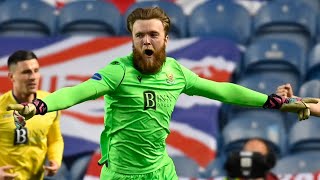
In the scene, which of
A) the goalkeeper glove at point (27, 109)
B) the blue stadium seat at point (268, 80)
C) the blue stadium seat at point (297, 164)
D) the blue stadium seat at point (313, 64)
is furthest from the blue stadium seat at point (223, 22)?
the goalkeeper glove at point (27, 109)

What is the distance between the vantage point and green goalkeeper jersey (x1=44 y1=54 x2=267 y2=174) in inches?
191

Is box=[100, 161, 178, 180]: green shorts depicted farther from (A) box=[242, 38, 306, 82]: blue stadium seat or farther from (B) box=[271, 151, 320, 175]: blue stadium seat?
(A) box=[242, 38, 306, 82]: blue stadium seat

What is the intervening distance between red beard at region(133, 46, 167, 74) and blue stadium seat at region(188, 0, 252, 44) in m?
4.59

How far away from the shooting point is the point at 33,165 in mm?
6961

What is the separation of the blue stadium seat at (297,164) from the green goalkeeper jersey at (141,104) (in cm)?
314

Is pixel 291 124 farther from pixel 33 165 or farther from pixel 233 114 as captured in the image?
pixel 33 165

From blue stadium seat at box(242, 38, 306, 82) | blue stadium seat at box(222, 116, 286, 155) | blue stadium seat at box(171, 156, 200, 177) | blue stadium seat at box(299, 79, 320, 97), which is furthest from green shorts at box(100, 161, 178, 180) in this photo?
blue stadium seat at box(242, 38, 306, 82)

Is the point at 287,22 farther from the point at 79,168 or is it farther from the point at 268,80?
the point at 79,168

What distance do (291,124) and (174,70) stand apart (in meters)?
3.92

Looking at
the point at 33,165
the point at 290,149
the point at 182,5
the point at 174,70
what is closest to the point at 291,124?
the point at 290,149

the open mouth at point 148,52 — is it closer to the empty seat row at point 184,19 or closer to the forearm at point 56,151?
the forearm at point 56,151

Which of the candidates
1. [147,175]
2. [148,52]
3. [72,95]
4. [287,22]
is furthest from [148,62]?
[287,22]

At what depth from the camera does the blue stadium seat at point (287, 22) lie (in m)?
9.38

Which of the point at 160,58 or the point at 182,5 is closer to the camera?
the point at 160,58
